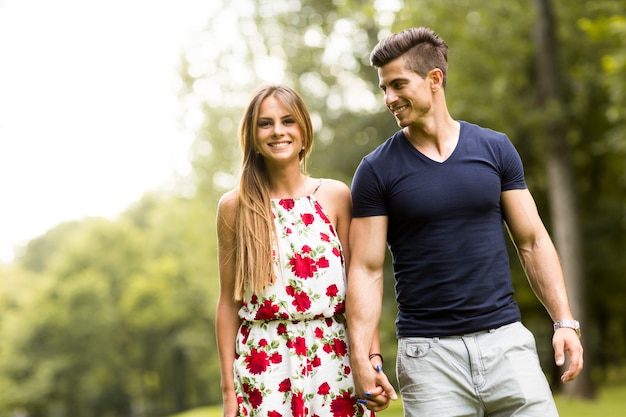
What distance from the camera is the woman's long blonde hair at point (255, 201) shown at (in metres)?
3.98

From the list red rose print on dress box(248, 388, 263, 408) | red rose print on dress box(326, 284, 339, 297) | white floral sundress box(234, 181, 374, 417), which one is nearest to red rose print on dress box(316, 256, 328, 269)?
white floral sundress box(234, 181, 374, 417)

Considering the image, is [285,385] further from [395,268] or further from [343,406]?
[395,268]

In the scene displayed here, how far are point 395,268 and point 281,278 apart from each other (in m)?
0.54

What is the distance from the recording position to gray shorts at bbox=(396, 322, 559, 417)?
11.8 feet

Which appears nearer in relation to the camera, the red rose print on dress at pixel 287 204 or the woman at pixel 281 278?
the woman at pixel 281 278

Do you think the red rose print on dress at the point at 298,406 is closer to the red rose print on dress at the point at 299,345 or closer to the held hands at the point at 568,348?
the red rose print on dress at the point at 299,345

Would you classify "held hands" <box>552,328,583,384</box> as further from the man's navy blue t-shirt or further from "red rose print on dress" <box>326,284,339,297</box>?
"red rose print on dress" <box>326,284,339,297</box>

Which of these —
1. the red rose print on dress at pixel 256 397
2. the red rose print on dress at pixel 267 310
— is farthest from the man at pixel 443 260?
the red rose print on dress at pixel 256 397

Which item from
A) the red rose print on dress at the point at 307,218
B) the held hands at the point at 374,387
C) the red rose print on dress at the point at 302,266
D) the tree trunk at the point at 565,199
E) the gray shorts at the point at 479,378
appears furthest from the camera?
the tree trunk at the point at 565,199

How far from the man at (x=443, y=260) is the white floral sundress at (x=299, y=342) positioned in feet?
0.56

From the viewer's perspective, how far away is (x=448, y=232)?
3.68 meters

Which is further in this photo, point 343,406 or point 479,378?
point 343,406

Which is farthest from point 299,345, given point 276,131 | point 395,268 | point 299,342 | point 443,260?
point 276,131

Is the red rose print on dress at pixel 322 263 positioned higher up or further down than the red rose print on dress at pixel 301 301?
higher up
